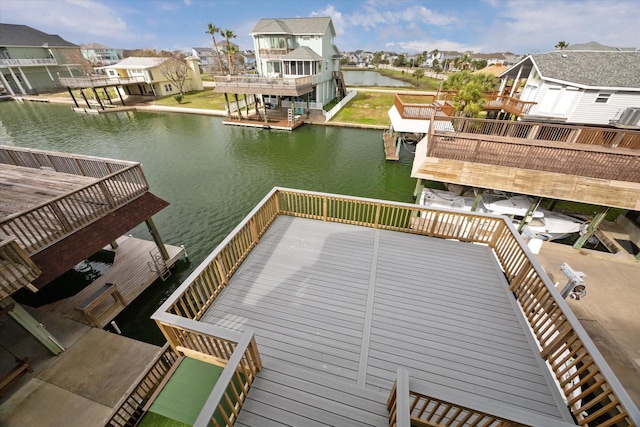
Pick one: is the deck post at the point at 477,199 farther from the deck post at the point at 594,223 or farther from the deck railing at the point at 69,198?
Answer: the deck railing at the point at 69,198

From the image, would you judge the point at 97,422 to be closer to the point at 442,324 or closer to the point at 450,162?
the point at 442,324

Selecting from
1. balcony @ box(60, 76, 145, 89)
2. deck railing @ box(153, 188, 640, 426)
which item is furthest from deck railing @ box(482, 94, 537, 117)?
balcony @ box(60, 76, 145, 89)

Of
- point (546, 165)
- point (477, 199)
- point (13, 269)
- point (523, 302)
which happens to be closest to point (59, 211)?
point (13, 269)

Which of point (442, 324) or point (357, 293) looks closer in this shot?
point (442, 324)

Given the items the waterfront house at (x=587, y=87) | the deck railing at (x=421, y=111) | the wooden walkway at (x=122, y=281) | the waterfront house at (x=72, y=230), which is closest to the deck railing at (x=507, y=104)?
the waterfront house at (x=587, y=87)

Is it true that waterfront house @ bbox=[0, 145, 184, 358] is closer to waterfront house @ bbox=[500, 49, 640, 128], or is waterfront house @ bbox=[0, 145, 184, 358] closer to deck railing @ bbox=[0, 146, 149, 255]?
deck railing @ bbox=[0, 146, 149, 255]

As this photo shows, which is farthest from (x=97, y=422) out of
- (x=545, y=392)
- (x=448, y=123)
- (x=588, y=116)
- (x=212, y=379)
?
(x=588, y=116)
